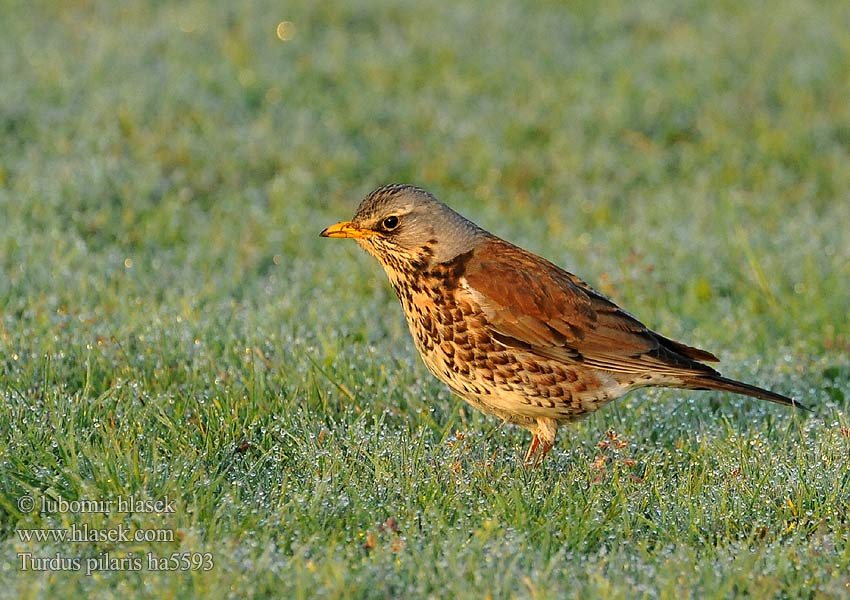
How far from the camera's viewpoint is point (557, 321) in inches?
222

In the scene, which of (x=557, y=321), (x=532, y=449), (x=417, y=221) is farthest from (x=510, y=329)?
(x=417, y=221)

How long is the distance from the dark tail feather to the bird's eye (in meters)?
1.60

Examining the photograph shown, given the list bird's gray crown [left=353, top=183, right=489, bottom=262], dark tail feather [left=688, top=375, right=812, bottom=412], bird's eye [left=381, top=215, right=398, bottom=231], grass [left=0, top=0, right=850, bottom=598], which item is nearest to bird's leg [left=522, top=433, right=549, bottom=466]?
grass [left=0, top=0, right=850, bottom=598]

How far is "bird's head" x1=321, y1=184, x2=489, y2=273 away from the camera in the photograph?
5703 mm

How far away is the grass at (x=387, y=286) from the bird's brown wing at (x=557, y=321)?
0.39m

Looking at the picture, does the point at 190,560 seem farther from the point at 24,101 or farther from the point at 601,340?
the point at 24,101

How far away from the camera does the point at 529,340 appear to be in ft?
18.1

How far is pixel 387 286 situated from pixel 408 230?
2.23 metres

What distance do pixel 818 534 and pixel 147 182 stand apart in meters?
5.82

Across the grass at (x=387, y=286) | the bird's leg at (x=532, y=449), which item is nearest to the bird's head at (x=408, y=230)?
the grass at (x=387, y=286)

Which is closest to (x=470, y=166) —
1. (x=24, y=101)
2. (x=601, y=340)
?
(x=24, y=101)

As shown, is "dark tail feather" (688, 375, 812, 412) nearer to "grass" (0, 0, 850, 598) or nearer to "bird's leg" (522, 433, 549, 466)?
"grass" (0, 0, 850, 598)

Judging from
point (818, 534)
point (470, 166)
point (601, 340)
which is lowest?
point (818, 534)

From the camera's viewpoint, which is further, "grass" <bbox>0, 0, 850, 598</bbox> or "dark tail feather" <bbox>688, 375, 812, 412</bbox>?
"dark tail feather" <bbox>688, 375, 812, 412</bbox>
